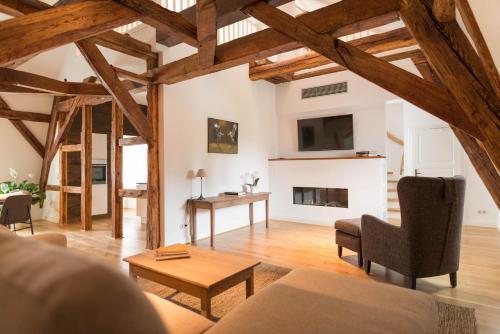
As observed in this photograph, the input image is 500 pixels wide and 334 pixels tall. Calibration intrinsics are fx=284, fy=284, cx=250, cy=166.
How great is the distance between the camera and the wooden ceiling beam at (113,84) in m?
3.45

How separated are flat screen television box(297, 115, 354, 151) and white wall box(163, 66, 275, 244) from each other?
0.78m

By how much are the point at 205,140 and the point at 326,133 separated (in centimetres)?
265

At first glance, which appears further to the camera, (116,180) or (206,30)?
(116,180)

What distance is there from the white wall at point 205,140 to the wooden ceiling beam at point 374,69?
6.63ft

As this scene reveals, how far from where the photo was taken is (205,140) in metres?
4.86

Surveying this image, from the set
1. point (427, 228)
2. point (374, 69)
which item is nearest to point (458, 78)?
point (374, 69)

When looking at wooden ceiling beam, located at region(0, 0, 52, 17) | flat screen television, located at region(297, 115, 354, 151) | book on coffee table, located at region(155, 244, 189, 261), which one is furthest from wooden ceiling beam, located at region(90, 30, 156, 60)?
flat screen television, located at region(297, 115, 354, 151)

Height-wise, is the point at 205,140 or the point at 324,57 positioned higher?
the point at 324,57

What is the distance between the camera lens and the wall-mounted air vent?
5.61 m

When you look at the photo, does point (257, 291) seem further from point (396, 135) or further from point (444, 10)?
point (396, 135)

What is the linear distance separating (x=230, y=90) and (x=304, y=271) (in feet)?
14.0

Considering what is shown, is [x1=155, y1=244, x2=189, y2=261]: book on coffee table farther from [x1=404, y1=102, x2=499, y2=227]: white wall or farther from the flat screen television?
[x1=404, y1=102, x2=499, y2=227]: white wall

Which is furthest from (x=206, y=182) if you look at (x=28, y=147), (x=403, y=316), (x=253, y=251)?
(x=28, y=147)

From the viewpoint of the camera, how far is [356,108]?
5.65 m
